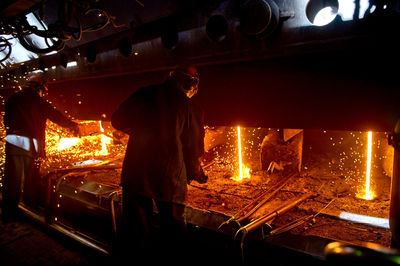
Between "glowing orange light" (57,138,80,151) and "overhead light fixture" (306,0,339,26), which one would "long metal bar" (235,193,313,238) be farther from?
"glowing orange light" (57,138,80,151)

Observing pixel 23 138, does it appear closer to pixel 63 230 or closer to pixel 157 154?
pixel 63 230

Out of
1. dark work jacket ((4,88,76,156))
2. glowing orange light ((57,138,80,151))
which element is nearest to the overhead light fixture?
dark work jacket ((4,88,76,156))

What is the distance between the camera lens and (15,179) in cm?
406

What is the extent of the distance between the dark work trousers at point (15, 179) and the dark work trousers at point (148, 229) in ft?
8.90

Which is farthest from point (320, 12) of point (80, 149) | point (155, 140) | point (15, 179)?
point (80, 149)

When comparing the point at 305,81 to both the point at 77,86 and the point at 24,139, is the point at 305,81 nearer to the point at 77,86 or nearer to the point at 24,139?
the point at 24,139

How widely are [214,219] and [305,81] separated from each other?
201cm

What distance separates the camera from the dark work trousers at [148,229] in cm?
261

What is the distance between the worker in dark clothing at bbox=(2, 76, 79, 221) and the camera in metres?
3.97

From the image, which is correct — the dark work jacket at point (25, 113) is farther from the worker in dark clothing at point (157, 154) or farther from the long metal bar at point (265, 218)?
the long metal bar at point (265, 218)

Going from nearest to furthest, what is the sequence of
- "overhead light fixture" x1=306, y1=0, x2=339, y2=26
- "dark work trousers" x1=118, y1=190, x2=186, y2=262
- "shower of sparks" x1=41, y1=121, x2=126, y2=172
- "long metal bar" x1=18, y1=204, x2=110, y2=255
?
"overhead light fixture" x1=306, y1=0, x2=339, y2=26, "dark work trousers" x1=118, y1=190, x2=186, y2=262, "long metal bar" x1=18, y1=204, x2=110, y2=255, "shower of sparks" x1=41, y1=121, x2=126, y2=172

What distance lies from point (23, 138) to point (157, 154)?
3.17 metres

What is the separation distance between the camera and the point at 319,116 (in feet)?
8.57

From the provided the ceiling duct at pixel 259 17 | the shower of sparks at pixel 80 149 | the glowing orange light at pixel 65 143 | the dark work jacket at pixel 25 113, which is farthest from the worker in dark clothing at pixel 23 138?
the ceiling duct at pixel 259 17
